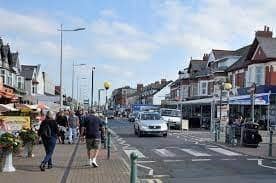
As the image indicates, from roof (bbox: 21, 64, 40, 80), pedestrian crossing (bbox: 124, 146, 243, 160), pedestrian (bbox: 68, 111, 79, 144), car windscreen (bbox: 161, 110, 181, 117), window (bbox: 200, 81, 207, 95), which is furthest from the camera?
roof (bbox: 21, 64, 40, 80)

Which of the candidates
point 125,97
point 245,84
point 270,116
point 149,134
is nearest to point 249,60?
point 245,84

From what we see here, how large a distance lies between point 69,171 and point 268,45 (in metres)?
40.1

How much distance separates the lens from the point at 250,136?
24125mm

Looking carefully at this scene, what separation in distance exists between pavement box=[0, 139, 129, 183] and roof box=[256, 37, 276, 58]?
34723 millimetres

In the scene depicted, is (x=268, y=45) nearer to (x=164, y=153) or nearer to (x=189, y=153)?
(x=189, y=153)

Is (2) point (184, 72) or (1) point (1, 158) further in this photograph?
(2) point (184, 72)

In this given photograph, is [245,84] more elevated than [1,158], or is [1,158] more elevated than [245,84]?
[245,84]

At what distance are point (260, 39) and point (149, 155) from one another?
34.5 meters

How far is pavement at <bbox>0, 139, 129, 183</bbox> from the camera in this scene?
40.0 ft

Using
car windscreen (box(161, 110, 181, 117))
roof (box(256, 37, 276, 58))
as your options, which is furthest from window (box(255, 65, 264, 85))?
car windscreen (box(161, 110, 181, 117))

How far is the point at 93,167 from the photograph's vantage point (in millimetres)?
14883

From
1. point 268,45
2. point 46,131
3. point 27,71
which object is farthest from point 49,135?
point 27,71

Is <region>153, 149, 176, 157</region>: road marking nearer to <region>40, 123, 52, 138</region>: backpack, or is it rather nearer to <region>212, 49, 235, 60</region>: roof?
<region>40, 123, 52, 138</region>: backpack

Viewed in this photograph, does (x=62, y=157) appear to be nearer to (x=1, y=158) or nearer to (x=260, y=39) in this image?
→ (x=1, y=158)
